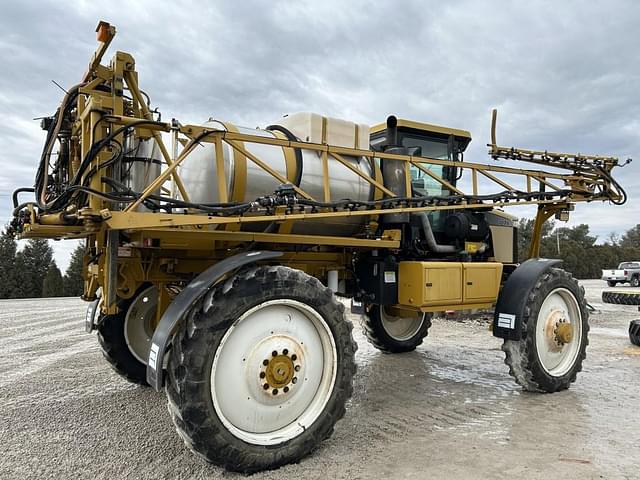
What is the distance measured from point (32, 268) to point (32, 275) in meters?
0.84

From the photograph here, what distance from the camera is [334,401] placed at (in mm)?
3738

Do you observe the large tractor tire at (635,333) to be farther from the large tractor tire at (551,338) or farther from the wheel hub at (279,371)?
the wheel hub at (279,371)

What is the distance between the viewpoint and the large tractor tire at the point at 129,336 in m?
5.25

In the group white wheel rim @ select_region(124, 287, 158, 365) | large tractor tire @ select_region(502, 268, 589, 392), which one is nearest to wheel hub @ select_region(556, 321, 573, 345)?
large tractor tire @ select_region(502, 268, 589, 392)

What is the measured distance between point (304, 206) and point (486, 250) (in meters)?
3.12

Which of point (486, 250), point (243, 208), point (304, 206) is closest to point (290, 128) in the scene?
point (304, 206)

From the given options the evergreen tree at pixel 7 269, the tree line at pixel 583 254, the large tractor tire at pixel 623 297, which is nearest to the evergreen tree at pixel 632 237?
the tree line at pixel 583 254

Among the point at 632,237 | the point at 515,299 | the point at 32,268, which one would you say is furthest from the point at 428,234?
the point at 632,237

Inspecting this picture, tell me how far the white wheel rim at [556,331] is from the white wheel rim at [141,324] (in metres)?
4.26

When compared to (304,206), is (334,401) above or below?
below

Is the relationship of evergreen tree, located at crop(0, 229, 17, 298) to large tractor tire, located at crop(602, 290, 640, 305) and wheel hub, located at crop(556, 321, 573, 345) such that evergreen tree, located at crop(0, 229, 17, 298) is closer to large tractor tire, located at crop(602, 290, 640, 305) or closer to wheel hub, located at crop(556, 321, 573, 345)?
large tractor tire, located at crop(602, 290, 640, 305)

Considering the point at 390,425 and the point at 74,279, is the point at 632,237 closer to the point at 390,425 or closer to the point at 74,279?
the point at 74,279

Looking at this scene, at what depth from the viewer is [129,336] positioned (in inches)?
211

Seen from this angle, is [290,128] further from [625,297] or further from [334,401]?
[625,297]
